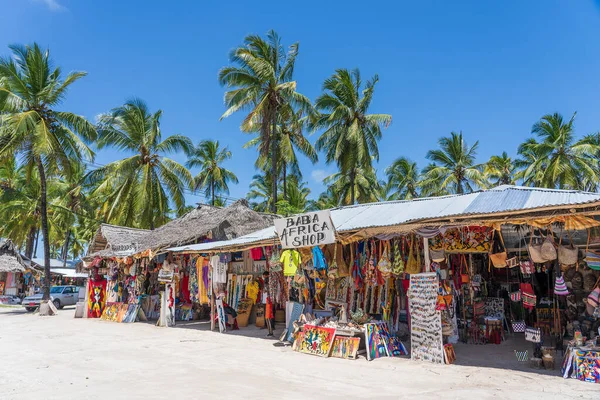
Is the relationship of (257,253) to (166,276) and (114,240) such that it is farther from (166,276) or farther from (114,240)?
(114,240)

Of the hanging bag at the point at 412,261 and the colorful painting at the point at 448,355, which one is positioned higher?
the hanging bag at the point at 412,261

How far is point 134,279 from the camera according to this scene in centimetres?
1764

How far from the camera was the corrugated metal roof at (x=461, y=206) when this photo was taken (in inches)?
282

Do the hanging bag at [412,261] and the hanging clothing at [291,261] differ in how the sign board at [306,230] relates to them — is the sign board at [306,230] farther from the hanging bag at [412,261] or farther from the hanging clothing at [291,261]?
the hanging bag at [412,261]

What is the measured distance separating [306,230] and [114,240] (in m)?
12.6

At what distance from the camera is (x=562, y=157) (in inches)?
1152

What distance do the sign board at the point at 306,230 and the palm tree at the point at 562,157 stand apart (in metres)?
24.9

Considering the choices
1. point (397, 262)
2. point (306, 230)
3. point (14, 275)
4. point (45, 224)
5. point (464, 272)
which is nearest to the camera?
point (397, 262)

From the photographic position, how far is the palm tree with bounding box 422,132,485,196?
33.3 m

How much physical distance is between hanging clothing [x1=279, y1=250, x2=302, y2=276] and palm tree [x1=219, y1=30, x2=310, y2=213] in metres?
12.9

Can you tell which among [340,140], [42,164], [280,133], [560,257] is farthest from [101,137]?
[560,257]

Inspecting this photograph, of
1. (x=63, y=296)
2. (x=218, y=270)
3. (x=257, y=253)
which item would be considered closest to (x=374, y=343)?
(x=257, y=253)

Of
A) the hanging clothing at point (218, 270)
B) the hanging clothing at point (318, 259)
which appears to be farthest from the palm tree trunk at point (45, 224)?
the hanging clothing at point (318, 259)

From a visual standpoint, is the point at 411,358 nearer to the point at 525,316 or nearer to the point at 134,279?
the point at 525,316
